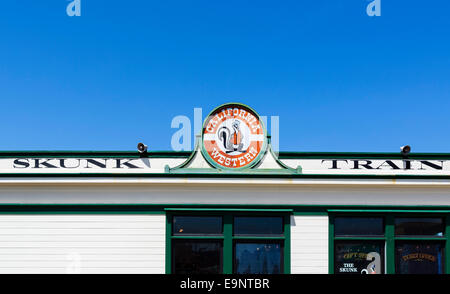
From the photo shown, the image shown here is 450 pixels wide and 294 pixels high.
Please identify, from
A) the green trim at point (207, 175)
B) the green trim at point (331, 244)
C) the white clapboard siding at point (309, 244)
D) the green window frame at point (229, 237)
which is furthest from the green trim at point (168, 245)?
the green trim at point (331, 244)

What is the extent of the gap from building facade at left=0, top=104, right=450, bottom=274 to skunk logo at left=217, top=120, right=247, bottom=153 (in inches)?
1.6

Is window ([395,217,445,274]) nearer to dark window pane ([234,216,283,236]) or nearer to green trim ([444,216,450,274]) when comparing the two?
green trim ([444,216,450,274])

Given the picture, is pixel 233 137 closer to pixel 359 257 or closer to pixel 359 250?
pixel 359 250

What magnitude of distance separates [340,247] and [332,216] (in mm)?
930

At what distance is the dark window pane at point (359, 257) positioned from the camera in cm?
920

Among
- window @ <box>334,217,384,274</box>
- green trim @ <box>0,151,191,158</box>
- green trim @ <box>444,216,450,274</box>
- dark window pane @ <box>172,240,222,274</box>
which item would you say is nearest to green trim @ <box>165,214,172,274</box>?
dark window pane @ <box>172,240,222,274</box>

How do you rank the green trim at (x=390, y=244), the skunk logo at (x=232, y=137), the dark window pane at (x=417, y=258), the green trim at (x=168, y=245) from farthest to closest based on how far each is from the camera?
the skunk logo at (x=232, y=137)
the dark window pane at (x=417, y=258)
the green trim at (x=390, y=244)
the green trim at (x=168, y=245)

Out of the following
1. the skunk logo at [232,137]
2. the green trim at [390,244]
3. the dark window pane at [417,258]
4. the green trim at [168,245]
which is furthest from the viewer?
the skunk logo at [232,137]

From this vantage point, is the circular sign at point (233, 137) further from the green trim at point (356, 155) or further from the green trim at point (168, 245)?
the green trim at point (168, 245)

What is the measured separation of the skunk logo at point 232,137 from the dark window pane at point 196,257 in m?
2.73

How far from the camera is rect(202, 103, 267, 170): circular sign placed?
9.28 m

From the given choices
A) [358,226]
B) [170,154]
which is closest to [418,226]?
[358,226]
